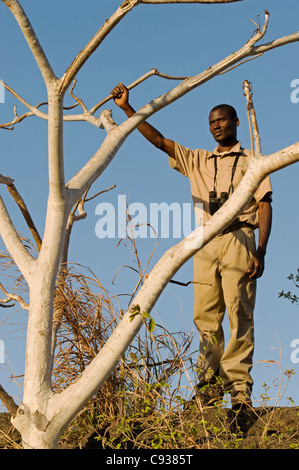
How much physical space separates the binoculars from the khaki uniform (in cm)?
10

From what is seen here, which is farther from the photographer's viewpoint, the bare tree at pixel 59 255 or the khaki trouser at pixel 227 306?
the khaki trouser at pixel 227 306

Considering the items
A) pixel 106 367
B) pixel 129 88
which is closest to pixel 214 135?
pixel 129 88

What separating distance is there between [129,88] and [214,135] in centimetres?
97

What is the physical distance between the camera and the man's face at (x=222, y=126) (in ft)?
18.6

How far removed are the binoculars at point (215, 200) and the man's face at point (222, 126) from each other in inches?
21.0

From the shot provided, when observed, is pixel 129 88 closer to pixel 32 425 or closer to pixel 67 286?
pixel 67 286

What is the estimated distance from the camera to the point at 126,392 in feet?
15.9

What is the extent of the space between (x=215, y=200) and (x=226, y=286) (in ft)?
2.31

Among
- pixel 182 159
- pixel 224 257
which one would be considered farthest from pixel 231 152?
pixel 224 257

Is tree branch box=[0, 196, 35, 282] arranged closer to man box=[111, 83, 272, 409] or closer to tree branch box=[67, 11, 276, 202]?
tree branch box=[67, 11, 276, 202]

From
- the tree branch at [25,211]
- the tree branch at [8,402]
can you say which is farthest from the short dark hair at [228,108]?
the tree branch at [8,402]

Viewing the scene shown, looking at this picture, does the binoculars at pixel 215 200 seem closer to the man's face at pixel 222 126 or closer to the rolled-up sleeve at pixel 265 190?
the rolled-up sleeve at pixel 265 190

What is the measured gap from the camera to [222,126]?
566 cm

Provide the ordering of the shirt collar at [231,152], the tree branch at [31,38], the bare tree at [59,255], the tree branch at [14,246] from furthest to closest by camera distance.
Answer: the shirt collar at [231,152] → the tree branch at [14,246] → the bare tree at [59,255] → the tree branch at [31,38]
